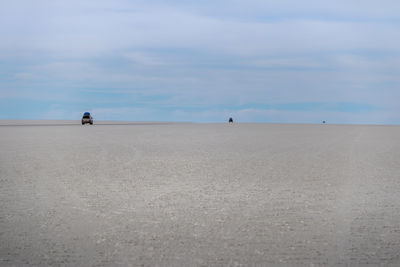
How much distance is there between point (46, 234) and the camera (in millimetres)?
6578

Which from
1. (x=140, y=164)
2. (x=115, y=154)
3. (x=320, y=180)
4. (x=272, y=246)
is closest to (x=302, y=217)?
(x=272, y=246)

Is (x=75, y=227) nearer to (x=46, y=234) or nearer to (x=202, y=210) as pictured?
(x=46, y=234)

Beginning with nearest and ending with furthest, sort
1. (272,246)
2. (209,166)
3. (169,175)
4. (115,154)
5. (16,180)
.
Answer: (272,246), (16,180), (169,175), (209,166), (115,154)

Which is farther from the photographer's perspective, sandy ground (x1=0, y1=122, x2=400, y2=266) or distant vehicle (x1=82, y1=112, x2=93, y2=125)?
distant vehicle (x1=82, y1=112, x2=93, y2=125)

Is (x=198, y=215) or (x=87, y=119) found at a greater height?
(x=87, y=119)

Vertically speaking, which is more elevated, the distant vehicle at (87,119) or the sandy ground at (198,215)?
the distant vehicle at (87,119)

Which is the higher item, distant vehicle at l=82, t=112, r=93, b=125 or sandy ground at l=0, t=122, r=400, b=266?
distant vehicle at l=82, t=112, r=93, b=125

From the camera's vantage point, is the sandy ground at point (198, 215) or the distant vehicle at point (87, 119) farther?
the distant vehicle at point (87, 119)

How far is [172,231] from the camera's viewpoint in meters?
6.70

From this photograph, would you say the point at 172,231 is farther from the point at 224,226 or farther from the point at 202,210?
the point at 202,210

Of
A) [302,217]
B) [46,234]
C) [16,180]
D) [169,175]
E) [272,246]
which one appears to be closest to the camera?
[272,246]

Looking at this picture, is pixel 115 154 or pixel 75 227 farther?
pixel 115 154

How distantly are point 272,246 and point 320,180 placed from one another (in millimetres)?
5816

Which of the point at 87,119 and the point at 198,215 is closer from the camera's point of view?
the point at 198,215
